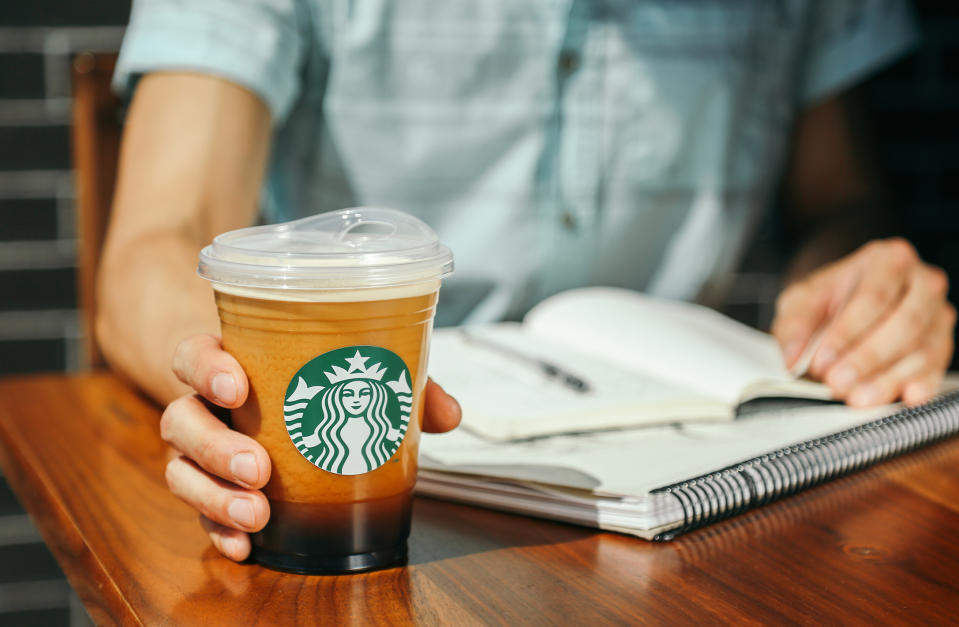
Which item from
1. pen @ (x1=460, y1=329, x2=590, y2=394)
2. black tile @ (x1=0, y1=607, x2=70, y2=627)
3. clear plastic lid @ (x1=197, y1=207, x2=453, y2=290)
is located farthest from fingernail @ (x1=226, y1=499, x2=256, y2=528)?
black tile @ (x1=0, y1=607, x2=70, y2=627)

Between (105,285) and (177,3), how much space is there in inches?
14.9

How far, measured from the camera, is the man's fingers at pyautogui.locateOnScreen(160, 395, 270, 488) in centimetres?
46

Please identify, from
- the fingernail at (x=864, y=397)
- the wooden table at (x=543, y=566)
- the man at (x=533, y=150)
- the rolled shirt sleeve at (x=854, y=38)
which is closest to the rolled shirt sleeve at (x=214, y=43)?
the man at (x=533, y=150)

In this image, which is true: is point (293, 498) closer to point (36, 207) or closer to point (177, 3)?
point (177, 3)

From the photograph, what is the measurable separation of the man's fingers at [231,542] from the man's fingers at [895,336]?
0.54 m

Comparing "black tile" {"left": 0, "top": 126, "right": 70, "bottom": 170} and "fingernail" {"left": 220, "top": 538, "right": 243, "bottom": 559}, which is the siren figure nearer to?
"fingernail" {"left": 220, "top": 538, "right": 243, "bottom": 559}

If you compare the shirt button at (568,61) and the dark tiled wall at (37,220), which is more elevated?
the shirt button at (568,61)

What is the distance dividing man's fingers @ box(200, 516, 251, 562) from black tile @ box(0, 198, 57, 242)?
1299 mm

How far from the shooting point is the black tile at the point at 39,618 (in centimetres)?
168

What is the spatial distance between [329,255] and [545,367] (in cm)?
39

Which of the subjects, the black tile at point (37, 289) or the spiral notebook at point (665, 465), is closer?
the spiral notebook at point (665, 465)

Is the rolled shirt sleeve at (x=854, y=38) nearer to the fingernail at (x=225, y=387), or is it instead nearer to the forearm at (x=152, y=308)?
the forearm at (x=152, y=308)

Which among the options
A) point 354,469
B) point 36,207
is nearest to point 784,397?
point 354,469

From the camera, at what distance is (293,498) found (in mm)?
468
